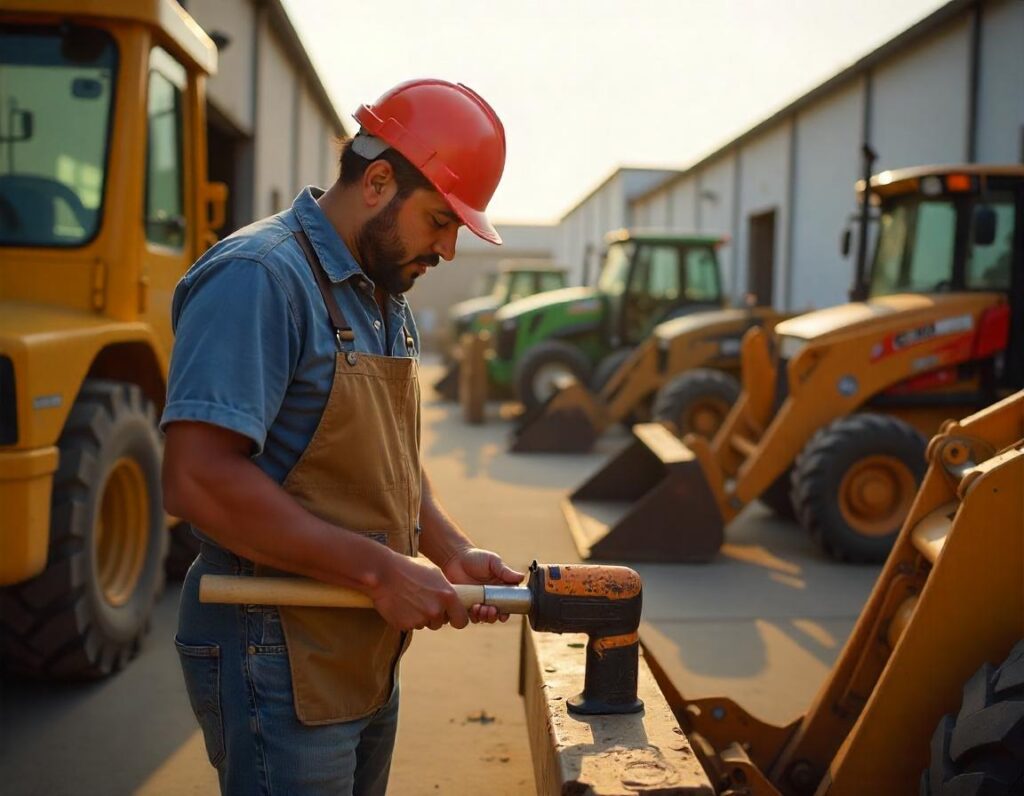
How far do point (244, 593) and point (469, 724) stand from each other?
2.38 metres

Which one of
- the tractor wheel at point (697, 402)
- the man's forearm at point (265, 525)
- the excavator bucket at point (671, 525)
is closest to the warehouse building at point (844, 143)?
the tractor wheel at point (697, 402)

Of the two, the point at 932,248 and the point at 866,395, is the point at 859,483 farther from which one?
the point at 932,248

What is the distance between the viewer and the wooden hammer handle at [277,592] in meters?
1.88

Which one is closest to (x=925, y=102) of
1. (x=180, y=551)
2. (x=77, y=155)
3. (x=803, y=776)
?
(x=180, y=551)

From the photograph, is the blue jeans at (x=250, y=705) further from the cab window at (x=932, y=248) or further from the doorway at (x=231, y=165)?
the doorway at (x=231, y=165)

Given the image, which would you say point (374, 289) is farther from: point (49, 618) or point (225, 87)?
point (225, 87)

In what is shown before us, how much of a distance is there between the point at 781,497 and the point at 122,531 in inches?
193

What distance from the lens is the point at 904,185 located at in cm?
746

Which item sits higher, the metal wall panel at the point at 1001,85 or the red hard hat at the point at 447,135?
the metal wall panel at the point at 1001,85

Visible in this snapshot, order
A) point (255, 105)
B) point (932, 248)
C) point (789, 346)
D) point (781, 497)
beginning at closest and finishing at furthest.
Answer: point (789, 346), point (932, 248), point (781, 497), point (255, 105)

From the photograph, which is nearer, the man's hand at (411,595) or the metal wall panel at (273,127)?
the man's hand at (411,595)

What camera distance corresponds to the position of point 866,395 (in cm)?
694

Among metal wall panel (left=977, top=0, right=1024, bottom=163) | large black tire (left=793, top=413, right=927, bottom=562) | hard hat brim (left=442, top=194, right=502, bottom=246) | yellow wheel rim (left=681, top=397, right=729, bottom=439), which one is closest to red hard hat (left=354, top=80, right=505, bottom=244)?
hard hat brim (left=442, top=194, right=502, bottom=246)

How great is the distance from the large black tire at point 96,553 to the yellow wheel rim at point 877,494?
4108 millimetres
